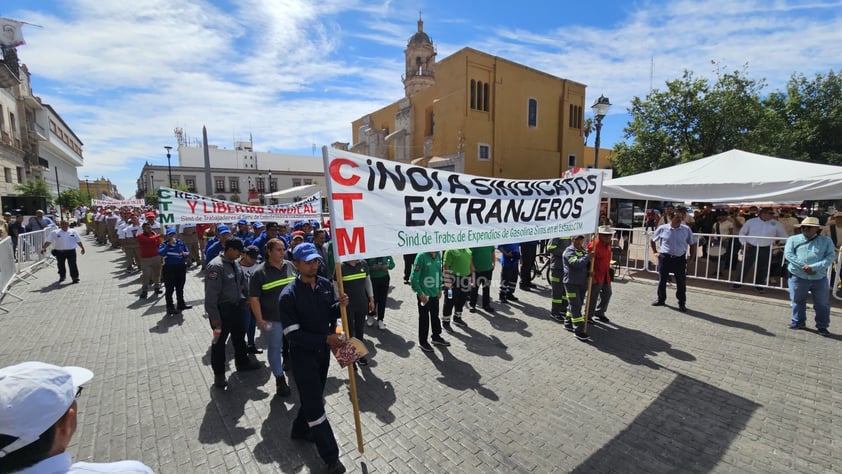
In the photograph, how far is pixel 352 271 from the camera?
527cm

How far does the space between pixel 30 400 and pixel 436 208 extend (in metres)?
3.37

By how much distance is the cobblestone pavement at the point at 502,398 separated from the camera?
10.9 ft

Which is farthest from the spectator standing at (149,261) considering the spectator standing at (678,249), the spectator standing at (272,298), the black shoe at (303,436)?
the spectator standing at (678,249)

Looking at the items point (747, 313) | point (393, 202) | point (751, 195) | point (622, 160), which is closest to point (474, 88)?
point (622, 160)

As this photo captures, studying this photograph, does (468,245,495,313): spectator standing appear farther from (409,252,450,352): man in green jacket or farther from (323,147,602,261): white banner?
(323,147,602,261): white banner

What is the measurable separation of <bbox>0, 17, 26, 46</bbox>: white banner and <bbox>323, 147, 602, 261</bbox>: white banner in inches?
1732

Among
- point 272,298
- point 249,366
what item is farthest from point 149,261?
point 272,298

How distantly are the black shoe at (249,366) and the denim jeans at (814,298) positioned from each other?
8794mm

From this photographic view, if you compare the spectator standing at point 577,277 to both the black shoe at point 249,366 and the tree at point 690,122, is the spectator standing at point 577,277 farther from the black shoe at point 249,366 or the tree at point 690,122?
the tree at point 690,122

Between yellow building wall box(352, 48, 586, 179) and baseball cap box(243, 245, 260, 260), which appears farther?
yellow building wall box(352, 48, 586, 179)

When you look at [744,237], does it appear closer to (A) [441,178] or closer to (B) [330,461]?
(A) [441,178]

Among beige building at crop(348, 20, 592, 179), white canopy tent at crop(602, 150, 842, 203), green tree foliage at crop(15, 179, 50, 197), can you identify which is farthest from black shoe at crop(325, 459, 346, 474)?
green tree foliage at crop(15, 179, 50, 197)

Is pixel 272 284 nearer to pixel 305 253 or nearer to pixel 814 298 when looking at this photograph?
pixel 305 253

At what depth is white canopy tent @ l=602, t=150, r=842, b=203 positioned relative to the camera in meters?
7.54
